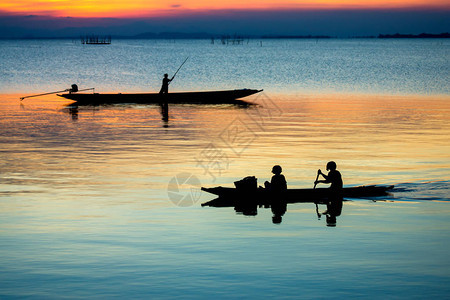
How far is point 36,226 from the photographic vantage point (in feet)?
39.8

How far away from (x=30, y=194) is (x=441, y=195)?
9.53 metres

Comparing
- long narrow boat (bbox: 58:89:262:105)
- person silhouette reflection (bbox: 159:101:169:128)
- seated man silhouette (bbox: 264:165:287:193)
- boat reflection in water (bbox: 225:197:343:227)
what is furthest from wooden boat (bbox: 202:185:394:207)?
long narrow boat (bbox: 58:89:262:105)

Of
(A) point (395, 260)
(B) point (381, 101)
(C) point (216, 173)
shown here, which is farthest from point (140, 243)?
(B) point (381, 101)

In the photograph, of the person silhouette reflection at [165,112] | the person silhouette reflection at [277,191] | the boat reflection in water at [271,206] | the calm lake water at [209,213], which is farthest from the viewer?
the person silhouette reflection at [165,112]

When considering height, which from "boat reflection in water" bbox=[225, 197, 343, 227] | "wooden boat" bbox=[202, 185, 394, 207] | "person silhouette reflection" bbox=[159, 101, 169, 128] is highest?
"wooden boat" bbox=[202, 185, 394, 207]

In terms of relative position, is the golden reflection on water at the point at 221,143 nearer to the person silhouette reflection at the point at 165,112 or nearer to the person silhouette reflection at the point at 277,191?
the person silhouette reflection at the point at 165,112

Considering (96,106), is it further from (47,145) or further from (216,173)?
(216,173)

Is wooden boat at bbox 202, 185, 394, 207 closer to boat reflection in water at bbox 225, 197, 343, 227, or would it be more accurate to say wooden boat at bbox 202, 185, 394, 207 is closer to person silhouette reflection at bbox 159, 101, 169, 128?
boat reflection in water at bbox 225, 197, 343, 227

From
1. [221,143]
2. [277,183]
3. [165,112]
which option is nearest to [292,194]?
[277,183]

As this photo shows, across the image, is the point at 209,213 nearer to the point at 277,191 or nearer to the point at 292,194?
the point at 277,191

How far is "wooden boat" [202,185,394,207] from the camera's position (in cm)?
1389

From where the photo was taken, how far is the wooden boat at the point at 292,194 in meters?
13.9

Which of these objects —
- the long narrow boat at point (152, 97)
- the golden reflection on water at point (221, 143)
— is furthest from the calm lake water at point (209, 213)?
the long narrow boat at point (152, 97)

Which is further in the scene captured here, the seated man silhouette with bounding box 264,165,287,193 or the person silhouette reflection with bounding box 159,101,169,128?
the person silhouette reflection with bounding box 159,101,169,128
